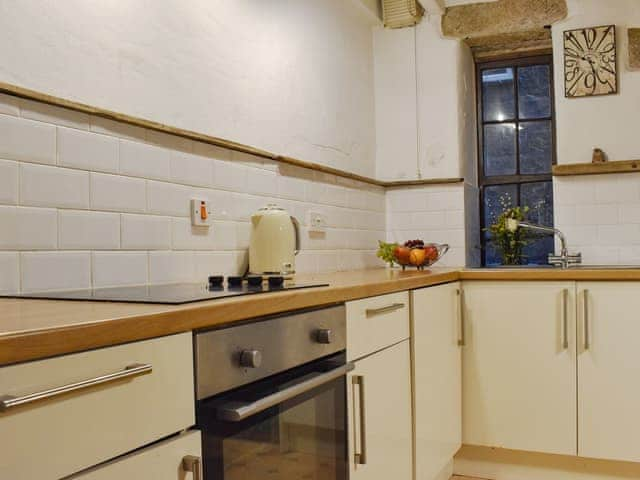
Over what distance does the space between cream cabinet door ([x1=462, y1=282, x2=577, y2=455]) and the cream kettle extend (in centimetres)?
98

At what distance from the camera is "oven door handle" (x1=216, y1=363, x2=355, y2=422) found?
113 cm

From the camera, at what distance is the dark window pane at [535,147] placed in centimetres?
357

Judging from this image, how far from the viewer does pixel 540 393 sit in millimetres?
2668

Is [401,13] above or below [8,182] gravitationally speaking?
above

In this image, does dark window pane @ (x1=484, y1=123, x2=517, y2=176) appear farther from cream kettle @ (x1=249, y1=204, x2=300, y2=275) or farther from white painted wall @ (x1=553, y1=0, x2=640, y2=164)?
cream kettle @ (x1=249, y1=204, x2=300, y2=275)

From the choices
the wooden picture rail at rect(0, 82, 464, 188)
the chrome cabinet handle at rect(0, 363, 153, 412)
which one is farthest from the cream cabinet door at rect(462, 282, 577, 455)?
the chrome cabinet handle at rect(0, 363, 153, 412)

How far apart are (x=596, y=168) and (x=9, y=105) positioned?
8.70ft

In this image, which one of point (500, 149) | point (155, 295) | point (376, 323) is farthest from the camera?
point (500, 149)

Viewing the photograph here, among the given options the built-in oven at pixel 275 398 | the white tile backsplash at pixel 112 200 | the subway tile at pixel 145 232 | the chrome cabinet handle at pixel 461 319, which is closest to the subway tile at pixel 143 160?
the white tile backsplash at pixel 112 200

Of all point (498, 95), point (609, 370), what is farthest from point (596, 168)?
point (609, 370)

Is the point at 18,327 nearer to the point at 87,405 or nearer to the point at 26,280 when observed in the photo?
the point at 87,405

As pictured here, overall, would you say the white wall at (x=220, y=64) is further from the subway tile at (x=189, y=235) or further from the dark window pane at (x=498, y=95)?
the dark window pane at (x=498, y=95)

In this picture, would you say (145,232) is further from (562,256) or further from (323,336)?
(562,256)

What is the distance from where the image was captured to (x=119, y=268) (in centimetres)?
174
